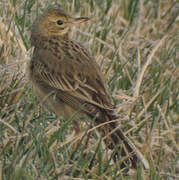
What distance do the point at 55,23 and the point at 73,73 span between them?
830 millimetres

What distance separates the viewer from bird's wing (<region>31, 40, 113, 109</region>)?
14.2 ft

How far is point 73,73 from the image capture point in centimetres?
450

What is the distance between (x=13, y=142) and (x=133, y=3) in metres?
3.69

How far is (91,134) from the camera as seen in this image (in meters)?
4.63

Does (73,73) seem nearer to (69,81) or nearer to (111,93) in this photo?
(69,81)

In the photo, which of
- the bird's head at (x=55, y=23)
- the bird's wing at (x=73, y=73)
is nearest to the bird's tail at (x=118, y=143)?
the bird's wing at (x=73, y=73)

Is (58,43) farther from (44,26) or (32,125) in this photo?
(32,125)

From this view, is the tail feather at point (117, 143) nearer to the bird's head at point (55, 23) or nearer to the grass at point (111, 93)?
the grass at point (111, 93)

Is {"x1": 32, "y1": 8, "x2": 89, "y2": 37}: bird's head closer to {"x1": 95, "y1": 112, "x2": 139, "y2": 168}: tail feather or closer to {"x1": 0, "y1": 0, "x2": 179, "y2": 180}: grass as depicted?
{"x1": 0, "y1": 0, "x2": 179, "y2": 180}: grass

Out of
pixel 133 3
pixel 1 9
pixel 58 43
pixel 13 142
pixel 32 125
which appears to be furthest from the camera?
pixel 133 3

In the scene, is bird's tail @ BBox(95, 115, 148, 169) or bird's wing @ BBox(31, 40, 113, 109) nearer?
bird's tail @ BBox(95, 115, 148, 169)

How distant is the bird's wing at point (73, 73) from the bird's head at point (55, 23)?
321 millimetres

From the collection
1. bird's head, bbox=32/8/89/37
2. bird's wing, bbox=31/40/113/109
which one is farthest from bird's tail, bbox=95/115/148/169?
bird's head, bbox=32/8/89/37

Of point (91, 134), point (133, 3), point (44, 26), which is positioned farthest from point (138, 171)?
point (133, 3)
